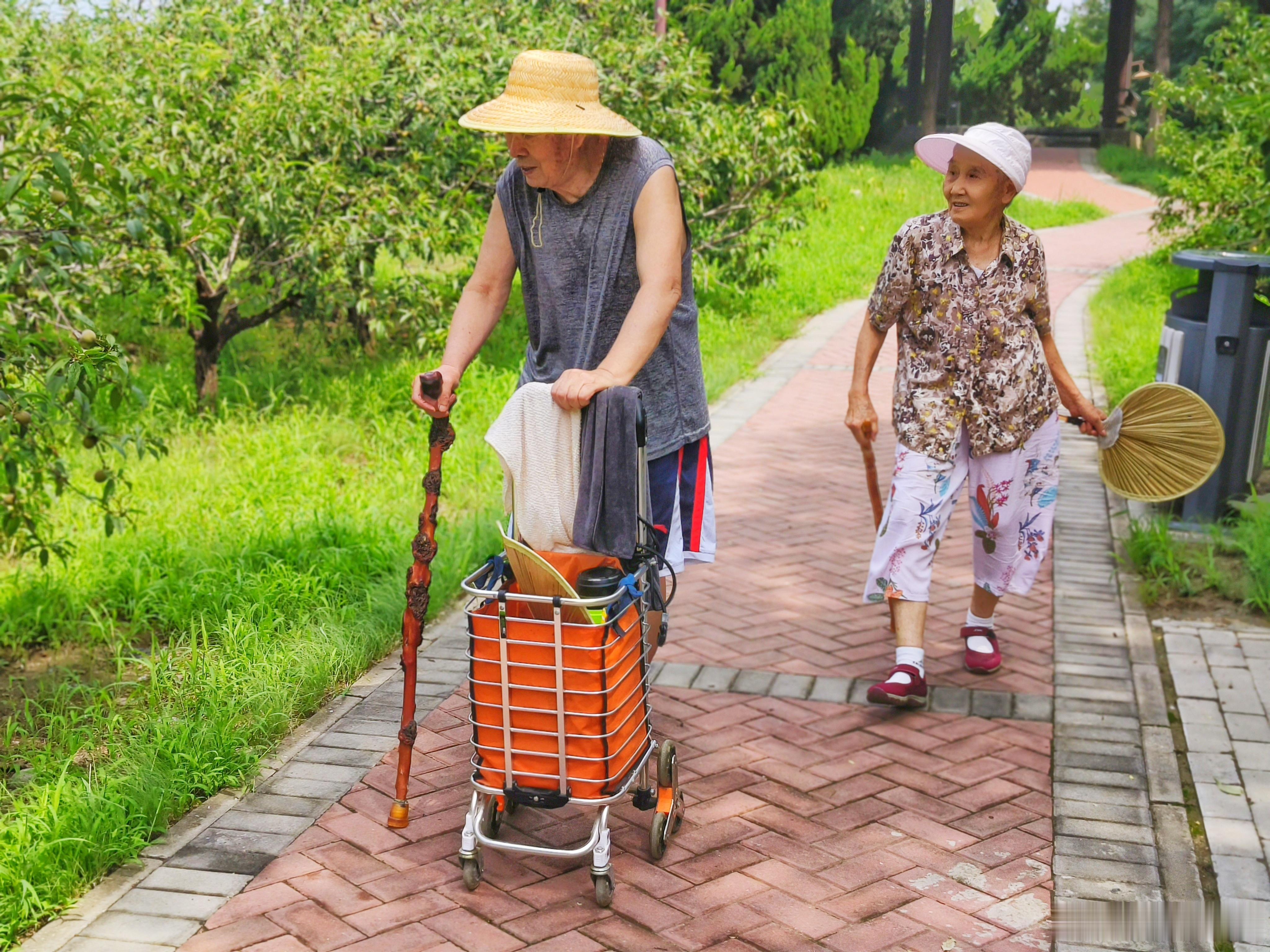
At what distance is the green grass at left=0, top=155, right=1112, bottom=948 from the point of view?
368 cm

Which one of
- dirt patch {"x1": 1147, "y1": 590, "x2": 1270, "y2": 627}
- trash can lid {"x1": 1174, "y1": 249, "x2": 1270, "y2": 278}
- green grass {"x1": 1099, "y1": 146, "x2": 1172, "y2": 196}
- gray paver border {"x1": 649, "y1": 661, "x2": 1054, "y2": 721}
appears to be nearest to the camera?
gray paver border {"x1": 649, "y1": 661, "x2": 1054, "y2": 721}

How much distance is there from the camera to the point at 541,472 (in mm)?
3262

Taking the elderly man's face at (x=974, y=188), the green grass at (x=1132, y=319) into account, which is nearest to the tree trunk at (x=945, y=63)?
the green grass at (x=1132, y=319)

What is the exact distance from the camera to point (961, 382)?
14.3ft

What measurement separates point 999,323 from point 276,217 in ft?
16.7

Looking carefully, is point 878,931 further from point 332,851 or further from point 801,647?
point 801,647

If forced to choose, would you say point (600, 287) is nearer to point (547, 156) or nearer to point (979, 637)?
point (547, 156)

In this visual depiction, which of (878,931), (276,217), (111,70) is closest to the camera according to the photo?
(878,931)

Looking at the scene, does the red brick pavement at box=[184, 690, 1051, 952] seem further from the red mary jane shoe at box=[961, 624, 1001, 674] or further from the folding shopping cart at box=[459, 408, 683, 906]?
the red mary jane shoe at box=[961, 624, 1001, 674]

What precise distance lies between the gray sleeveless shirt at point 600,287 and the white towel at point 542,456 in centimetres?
33

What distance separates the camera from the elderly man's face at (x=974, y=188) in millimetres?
4113

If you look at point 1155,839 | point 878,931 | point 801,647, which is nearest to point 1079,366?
point 801,647

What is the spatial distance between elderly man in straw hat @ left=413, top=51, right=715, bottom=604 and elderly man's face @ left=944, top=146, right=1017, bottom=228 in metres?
1.00

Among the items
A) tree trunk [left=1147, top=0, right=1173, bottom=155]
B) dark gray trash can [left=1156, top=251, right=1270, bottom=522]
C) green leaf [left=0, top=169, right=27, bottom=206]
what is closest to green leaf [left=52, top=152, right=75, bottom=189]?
green leaf [left=0, top=169, right=27, bottom=206]
